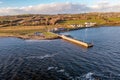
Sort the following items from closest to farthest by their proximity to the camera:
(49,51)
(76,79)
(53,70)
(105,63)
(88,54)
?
(76,79) < (53,70) < (105,63) < (88,54) < (49,51)

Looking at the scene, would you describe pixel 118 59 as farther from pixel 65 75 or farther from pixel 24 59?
pixel 24 59

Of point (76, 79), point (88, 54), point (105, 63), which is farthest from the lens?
point (88, 54)

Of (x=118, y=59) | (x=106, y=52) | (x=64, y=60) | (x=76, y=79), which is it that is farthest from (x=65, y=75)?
(x=106, y=52)

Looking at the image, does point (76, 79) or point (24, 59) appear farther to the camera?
point (24, 59)

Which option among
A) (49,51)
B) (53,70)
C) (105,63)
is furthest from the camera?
(49,51)

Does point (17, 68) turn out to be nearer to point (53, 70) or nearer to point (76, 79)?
point (53, 70)

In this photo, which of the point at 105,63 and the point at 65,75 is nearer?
the point at 65,75

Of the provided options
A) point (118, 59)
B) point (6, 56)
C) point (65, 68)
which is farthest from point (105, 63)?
point (6, 56)
